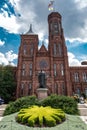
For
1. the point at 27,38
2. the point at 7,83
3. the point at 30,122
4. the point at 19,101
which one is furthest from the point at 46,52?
the point at 30,122

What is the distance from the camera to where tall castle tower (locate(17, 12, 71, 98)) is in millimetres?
35125

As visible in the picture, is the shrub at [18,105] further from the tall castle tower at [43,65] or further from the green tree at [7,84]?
the green tree at [7,84]

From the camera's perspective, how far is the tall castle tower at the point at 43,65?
3512 centimetres

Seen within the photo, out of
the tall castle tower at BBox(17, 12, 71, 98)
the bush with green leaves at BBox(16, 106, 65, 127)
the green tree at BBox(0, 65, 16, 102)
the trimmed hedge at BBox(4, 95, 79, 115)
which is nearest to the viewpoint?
the bush with green leaves at BBox(16, 106, 65, 127)

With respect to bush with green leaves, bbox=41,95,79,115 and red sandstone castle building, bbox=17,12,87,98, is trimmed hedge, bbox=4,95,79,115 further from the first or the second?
red sandstone castle building, bbox=17,12,87,98

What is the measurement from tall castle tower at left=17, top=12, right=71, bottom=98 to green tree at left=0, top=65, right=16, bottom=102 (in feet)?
6.32

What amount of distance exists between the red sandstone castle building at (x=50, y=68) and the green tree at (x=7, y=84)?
1.93 metres

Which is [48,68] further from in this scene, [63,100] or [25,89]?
[63,100]

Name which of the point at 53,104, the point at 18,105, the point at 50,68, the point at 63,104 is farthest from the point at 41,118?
the point at 50,68

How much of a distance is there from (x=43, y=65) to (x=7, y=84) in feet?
35.1

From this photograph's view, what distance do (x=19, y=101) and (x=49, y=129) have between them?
5141 mm

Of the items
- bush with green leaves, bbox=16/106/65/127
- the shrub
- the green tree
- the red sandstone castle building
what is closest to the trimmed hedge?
the shrub

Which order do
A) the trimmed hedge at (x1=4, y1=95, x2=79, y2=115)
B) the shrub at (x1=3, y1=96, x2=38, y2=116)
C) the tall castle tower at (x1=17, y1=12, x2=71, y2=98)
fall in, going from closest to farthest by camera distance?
the trimmed hedge at (x1=4, y1=95, x2=79, y2=115) < the shrub at (x1=3, y1=96, x2=38, y2=116) < the tall castle tower at (x1=17, y1=12, x2=71, y2=98)

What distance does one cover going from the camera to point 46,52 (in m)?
39.5
